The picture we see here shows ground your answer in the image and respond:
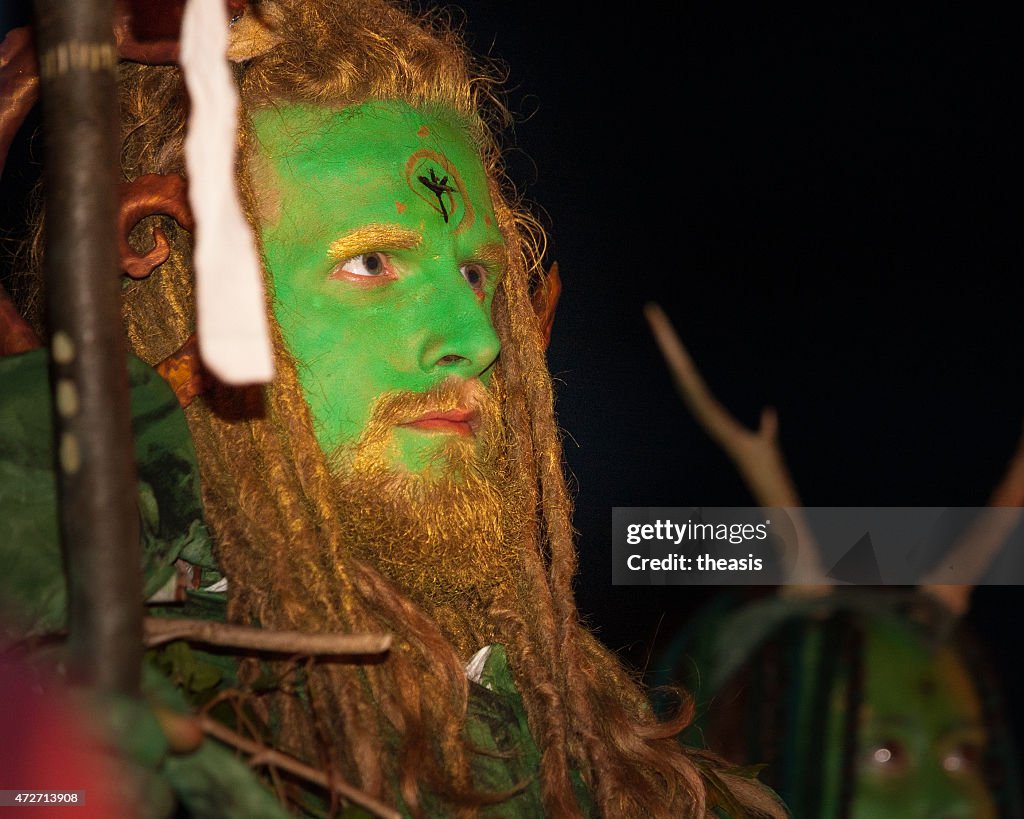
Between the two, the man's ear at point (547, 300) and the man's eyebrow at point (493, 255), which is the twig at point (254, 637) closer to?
the man's eyebrow at point (493, 255)

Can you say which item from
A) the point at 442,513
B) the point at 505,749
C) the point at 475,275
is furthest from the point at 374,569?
the point at 475,275

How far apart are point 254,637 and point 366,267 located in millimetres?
474

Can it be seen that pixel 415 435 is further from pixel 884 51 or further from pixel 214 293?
pixel 884 51

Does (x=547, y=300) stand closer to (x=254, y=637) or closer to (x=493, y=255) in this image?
(x=493, y=255)

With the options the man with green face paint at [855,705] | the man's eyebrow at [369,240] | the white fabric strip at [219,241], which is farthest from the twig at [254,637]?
the man with green face paint at [855,705]

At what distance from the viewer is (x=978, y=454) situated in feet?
5.16

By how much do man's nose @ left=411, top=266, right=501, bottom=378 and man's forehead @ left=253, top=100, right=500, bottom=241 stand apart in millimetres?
65

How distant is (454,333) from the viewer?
1.07m

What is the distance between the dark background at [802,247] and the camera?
1.51 meters

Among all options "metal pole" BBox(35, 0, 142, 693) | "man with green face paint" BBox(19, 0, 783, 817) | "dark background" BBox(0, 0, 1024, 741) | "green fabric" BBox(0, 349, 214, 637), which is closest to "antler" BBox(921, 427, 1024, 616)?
"dark background" BBox(0, 0, 1024, 741)

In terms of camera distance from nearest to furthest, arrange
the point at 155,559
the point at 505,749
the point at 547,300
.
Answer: the point at 155,559 < the point at 505,749 < the point at 547,300

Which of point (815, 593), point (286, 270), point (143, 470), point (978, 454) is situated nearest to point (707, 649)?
point (815, 593)

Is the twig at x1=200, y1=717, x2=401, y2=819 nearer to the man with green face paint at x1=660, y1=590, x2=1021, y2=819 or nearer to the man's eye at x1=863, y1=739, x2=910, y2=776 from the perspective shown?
the man with green face paint at x1=660, y1=590, x2=1021, y2=819

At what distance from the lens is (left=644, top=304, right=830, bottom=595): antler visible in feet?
5.08
